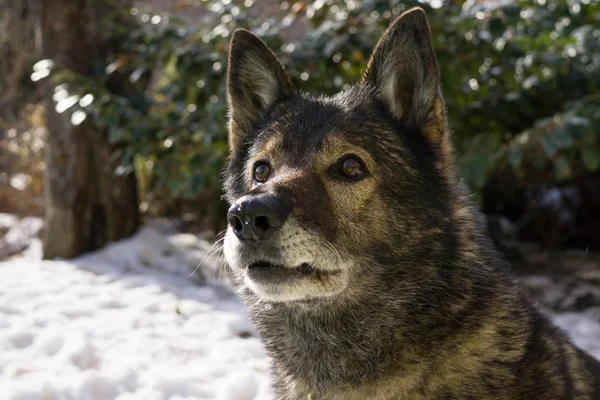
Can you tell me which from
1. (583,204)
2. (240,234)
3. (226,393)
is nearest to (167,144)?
(226,393)

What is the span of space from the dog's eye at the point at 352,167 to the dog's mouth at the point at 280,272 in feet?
1.31

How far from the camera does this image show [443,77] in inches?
190

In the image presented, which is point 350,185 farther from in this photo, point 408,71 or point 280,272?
point 408,71

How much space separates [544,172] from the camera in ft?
18.7

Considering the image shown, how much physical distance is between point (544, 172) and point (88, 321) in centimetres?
408

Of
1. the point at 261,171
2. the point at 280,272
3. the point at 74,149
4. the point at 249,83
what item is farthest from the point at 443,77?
the point at 74,149

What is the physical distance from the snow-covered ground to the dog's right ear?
1.34 meters

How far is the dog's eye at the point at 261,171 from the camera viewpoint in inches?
102

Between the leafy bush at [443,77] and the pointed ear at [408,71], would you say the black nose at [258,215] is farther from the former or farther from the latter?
the leafy bush at [443,77]

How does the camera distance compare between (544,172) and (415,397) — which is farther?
(544,172)

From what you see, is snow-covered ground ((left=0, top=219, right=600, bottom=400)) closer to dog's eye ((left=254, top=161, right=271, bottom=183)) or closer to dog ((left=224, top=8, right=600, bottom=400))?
dog ((left=224, top=8, right=600, bottom=400))

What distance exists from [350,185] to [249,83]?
2.86 feet

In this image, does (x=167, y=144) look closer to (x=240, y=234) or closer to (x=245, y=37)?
(x=245, y=37)

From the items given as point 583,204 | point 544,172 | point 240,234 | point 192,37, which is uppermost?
point 192,37
